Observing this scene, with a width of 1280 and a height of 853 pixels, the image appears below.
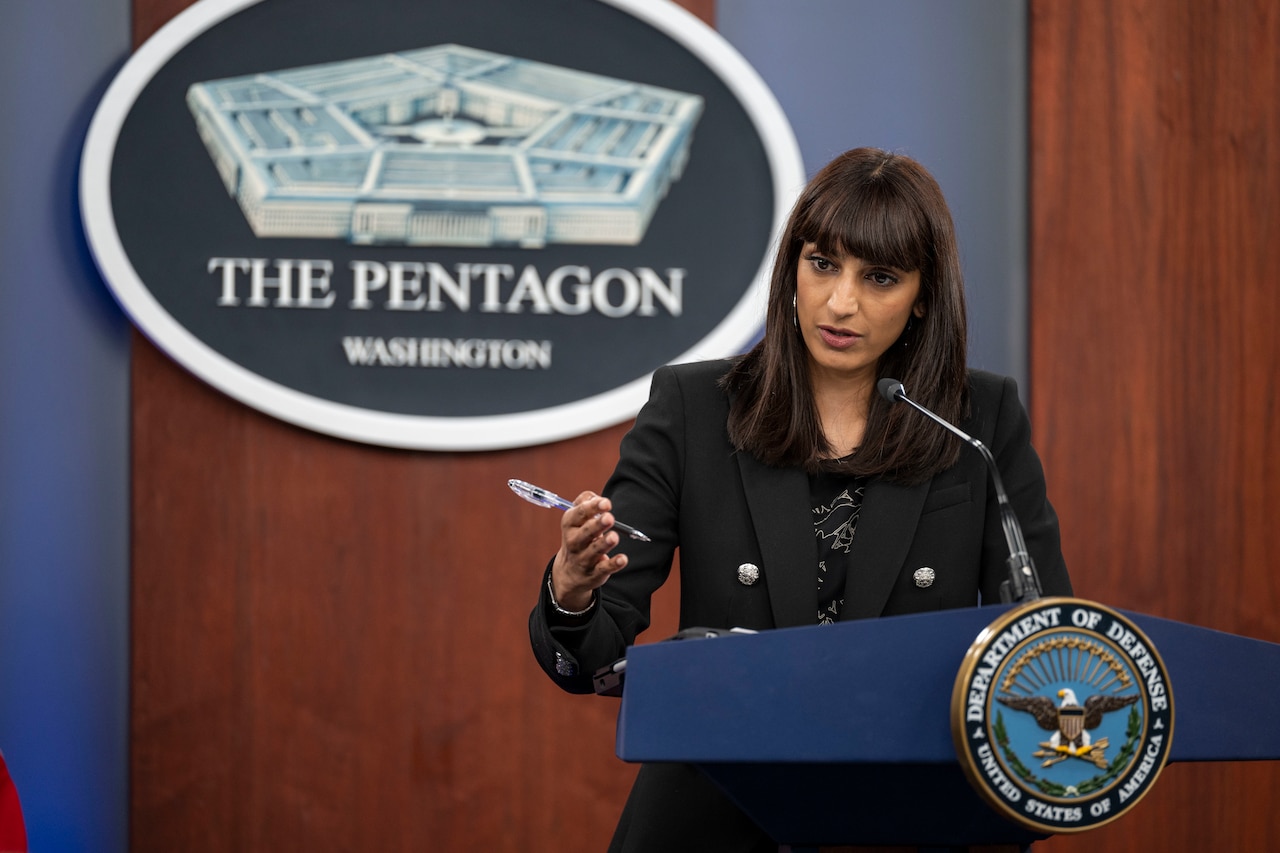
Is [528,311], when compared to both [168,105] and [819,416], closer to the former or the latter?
[168,105]

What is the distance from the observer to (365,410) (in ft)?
8.50

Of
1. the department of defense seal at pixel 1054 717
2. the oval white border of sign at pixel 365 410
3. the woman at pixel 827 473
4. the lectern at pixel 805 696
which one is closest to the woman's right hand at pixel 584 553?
the woman at pixel 827 473

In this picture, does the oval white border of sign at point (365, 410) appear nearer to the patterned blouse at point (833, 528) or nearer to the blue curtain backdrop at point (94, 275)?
the blue curtain backdrop at point (94, 275)

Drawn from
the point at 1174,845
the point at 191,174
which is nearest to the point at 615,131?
the point at 191,174

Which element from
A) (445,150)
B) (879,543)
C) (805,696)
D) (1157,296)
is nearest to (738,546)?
(879,543)

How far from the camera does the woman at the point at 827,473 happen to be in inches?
52.7

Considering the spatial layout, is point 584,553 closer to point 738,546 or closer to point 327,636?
point 738,546

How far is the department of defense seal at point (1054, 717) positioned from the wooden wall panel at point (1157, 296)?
1745 mm

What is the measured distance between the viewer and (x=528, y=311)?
2.62 meters

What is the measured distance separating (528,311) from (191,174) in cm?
75

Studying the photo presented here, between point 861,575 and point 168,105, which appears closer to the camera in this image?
point 861,575

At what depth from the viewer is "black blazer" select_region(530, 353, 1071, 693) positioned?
1.34 metres

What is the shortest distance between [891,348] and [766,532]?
304 millimetres

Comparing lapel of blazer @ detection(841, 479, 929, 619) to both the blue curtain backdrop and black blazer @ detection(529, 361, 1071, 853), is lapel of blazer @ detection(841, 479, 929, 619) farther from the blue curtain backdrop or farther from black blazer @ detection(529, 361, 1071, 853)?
the blue curtain backdrop
